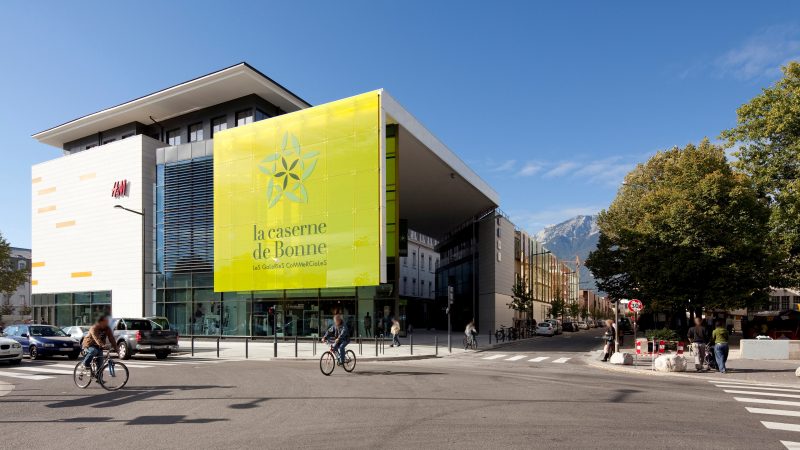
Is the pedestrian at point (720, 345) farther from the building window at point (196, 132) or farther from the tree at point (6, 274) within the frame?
the tree at point (6, 274)

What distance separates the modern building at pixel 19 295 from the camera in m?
92.6

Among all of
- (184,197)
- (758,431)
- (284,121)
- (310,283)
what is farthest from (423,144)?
(758,431)

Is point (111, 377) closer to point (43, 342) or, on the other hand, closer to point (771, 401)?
point (43, 342)

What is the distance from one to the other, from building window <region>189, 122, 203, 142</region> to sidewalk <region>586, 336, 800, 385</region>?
1401 inches

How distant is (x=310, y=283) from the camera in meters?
33.6

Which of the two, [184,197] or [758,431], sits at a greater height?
[184,197]

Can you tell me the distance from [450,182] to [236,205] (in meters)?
18.1

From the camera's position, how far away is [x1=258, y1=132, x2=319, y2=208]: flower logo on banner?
34.4 m

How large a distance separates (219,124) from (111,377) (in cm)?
3255

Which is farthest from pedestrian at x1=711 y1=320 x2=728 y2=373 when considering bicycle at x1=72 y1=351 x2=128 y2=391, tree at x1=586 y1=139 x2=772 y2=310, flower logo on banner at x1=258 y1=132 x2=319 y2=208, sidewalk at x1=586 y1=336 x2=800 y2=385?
flower logo on banner at x1=258 y1=132 x2=319 y2=208

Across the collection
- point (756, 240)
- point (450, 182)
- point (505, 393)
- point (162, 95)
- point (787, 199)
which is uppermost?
point (162, 95)

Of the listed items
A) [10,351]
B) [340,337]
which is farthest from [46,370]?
[340,337]

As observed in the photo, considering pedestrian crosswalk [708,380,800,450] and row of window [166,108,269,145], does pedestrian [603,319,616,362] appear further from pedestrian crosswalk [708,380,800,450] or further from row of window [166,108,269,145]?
row of window [166,108,269,145]

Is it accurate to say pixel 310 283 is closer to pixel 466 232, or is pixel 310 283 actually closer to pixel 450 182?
pixel 450 182
